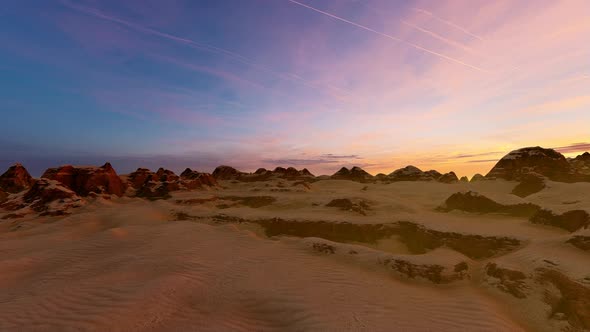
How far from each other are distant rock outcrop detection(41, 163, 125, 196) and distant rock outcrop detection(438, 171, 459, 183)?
4424 cm

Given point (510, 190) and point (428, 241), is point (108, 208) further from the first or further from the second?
Answer: point (510, 190)

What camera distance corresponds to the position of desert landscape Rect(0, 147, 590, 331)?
8328 mm

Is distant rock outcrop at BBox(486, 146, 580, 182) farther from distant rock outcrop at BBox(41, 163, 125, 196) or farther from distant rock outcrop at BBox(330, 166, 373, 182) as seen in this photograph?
distant rock outcrop at BBox(41, 163, 125, 196)

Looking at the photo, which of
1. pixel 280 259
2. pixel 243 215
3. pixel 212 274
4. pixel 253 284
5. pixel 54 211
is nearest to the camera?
pixel 253 284

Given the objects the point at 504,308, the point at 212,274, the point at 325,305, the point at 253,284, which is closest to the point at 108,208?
the point at 212,274

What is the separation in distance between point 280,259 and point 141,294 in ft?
19.4

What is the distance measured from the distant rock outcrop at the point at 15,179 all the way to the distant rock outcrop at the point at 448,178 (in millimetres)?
59382

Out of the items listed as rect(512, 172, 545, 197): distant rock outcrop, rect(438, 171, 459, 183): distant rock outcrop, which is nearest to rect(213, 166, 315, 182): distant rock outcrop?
rect(438, 171, 459, 183): distant rock outcrop

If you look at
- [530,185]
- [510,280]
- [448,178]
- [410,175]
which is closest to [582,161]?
[448,178]

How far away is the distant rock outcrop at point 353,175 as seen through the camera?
53281mm

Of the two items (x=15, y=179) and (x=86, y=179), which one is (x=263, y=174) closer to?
(x=86, y=179)

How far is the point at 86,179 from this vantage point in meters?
32.8

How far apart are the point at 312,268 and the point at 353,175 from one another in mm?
43630

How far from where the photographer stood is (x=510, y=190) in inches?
1091
